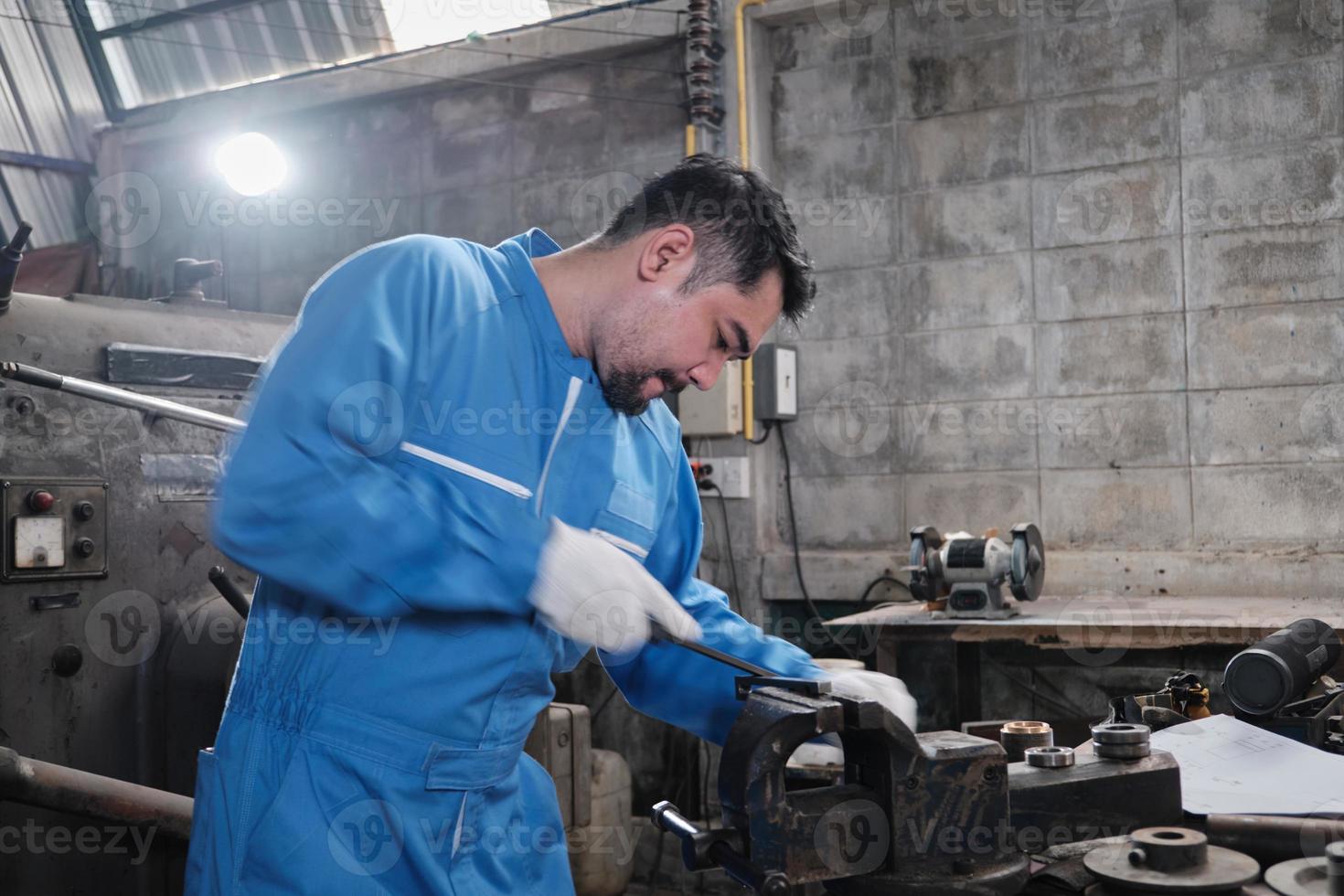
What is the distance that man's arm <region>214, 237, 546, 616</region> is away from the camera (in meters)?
1.04

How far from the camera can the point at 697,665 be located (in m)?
1.35

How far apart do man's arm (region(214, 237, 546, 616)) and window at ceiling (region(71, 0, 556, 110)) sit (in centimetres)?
338

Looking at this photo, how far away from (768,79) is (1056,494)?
5.61ft

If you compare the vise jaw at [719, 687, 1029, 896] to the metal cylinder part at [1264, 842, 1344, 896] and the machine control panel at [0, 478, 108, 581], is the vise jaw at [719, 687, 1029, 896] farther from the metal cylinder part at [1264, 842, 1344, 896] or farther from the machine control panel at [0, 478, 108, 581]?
the machine control panel at [0, 478, 108, 581]

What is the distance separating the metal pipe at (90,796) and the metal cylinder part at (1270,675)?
5.53 ft

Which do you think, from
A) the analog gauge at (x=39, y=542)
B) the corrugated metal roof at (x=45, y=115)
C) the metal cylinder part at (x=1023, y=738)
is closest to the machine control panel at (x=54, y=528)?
the analog gauge at (x=39, y=542)

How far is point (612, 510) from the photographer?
1315 millimetres

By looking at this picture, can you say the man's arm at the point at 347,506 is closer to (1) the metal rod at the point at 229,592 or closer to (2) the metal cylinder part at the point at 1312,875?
(2) the metal cylinder part at the point at 1312,875

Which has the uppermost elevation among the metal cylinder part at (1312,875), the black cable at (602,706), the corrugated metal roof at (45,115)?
the corrugated metal roof at (45,115)

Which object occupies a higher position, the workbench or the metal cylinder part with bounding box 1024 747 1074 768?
the metal cylinder part with bounding box 1024 747 1074 768

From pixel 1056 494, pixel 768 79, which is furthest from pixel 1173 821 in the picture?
pixel 768 79

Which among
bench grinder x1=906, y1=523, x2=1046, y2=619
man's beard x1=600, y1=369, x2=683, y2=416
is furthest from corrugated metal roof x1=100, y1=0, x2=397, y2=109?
man's beard x1=600, y1=369, x2=683, y2=416

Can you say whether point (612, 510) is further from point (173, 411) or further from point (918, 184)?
point (918, 184)

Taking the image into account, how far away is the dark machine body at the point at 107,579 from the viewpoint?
7.03ft
